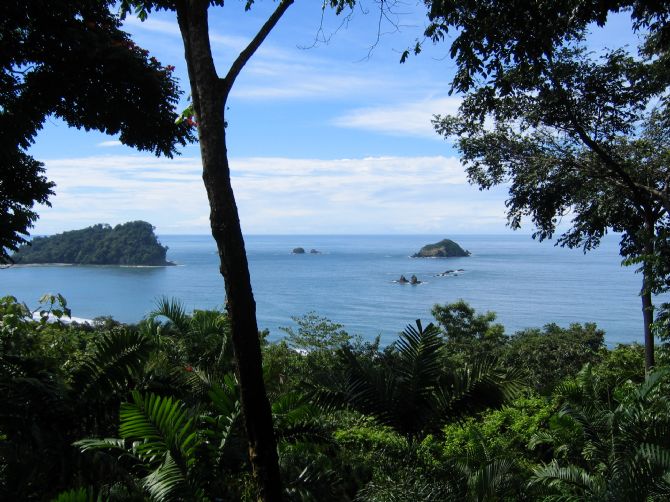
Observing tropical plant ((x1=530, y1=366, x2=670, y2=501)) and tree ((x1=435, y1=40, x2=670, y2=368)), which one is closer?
tropical plant ((x1=530, y1=366, x2=670, y2=501))

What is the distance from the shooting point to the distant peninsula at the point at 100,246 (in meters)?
61.8

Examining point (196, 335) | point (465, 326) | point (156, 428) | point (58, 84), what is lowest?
point (465, 326)

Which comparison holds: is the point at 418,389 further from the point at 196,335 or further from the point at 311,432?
the point at 196,335

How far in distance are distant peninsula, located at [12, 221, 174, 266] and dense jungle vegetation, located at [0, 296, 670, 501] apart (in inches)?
2368

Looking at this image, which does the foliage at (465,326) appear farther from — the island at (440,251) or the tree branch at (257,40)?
the island at (440,251)

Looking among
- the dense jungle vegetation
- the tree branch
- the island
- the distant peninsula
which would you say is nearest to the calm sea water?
the distant peninsula

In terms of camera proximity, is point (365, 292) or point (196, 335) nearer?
point (196, 335)

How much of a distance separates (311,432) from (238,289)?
2.05 metres

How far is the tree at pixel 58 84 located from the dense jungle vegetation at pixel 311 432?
2.01 meters

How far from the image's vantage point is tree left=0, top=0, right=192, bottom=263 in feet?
22.9

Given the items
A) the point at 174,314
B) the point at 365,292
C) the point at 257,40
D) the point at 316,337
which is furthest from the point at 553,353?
the point at 365,292

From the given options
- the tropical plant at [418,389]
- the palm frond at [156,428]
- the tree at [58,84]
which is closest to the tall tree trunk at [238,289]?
Result: the palm frond at [156,428]

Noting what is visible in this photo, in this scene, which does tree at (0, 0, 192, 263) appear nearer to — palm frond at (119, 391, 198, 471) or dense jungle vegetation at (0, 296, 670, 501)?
dense jungle vegetation at (0, 296, 670, 501)

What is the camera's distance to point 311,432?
185 inches
